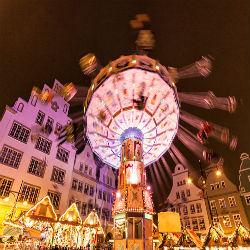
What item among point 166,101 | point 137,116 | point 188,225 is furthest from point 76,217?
point 188,225

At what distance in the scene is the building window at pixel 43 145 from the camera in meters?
22.7

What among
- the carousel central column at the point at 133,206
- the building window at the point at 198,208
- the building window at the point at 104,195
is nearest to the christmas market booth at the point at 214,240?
the carousel central column at the point at 133,206

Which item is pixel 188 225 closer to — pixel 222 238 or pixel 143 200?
pixel 143 200

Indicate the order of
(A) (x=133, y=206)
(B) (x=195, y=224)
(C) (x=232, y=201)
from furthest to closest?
(B) (x=195, y=224)
(C) (x=232, y=201)
(A) (x=133, y=206)

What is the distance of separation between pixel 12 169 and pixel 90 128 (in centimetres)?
905

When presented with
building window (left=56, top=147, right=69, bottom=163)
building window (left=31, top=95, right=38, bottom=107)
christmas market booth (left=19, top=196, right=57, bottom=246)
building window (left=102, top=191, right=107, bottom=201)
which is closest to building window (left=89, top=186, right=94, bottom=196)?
building window (left=102, top=191, right=107, bottom=201)

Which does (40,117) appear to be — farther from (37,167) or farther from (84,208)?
(84,208)

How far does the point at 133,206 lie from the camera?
1659 centimetres

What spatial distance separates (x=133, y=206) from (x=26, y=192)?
1160 centimetres

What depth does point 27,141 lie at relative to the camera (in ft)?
69.8

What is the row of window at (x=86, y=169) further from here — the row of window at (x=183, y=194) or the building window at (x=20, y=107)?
the row of window at (x=183, y=194)

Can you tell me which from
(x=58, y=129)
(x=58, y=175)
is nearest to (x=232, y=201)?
(x=58, y=175)

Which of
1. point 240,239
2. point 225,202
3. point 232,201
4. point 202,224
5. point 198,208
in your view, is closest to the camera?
point 240,239

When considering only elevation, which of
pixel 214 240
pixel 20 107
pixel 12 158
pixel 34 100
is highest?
pixel 34 100
